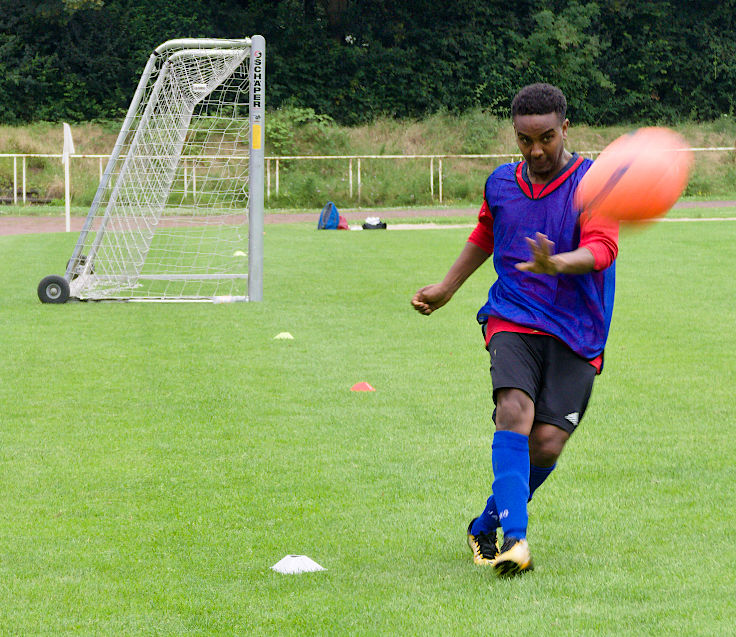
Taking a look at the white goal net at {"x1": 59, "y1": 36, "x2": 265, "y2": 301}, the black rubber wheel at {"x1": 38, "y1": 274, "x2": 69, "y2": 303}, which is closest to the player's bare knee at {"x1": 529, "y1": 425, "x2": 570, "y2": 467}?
the white goal net at {"x1": 59, "y1": 36, "x2": 265, "y2": 301}

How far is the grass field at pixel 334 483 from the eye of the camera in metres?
4.12

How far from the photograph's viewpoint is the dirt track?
90.9ft

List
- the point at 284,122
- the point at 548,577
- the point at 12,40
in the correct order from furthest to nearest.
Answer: the point at 12,40 → the point at 284,122 → the point at 548,577

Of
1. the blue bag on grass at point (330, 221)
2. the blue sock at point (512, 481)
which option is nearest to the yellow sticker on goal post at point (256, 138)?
the blue sock at point (512, 481)

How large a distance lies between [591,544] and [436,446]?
6.40ft

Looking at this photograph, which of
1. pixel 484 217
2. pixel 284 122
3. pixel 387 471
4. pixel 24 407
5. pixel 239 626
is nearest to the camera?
pixel 239 626

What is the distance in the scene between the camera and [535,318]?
4.52 meters

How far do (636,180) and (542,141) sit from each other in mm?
386

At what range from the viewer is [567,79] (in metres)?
51.8

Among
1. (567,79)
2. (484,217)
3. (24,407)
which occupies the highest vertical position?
(567,79)

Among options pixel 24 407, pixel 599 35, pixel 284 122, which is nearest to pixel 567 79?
pixel 599 35

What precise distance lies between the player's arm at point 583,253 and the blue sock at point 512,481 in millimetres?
665

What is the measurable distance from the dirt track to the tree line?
14815 mm

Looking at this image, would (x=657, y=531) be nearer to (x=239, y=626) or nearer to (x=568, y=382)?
(x=568, y=382)
